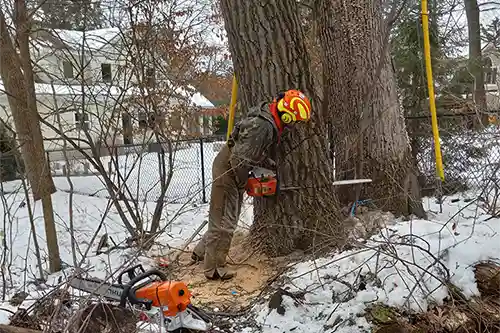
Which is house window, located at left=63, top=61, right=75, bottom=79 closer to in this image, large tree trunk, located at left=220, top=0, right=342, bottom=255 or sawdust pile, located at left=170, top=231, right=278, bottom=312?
large tree trunk, located at left=220, top=0, right=342, bottom=255

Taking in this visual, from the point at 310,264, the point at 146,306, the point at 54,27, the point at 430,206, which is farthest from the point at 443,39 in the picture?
the point at 146,306

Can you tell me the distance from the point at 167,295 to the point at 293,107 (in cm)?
192

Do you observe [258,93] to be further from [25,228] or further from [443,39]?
[443,39]

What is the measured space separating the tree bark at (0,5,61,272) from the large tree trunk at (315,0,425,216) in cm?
412

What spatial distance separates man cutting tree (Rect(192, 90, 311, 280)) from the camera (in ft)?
12.6

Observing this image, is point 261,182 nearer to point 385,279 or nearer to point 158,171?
point 385,279

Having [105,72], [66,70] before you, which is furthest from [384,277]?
[66,70]

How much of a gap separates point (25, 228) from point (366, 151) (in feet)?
A: 25.9

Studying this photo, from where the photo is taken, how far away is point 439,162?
5207mm

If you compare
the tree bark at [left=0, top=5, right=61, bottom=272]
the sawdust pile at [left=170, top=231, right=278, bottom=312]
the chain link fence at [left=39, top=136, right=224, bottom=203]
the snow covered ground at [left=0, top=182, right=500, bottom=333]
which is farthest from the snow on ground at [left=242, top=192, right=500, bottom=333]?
the chain link fence at [left=39, top=136, right=224, bottom=203]

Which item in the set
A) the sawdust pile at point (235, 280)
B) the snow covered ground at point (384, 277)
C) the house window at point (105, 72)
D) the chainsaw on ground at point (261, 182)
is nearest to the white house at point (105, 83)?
the house window at point (105, 72)

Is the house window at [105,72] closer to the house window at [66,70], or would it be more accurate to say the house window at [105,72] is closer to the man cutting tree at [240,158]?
the house window at [66,70]

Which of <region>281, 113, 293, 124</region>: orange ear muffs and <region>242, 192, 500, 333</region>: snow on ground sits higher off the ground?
<region>281, 113, 293, 124</region>: orange ear muffs

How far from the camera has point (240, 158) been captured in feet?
12.9
